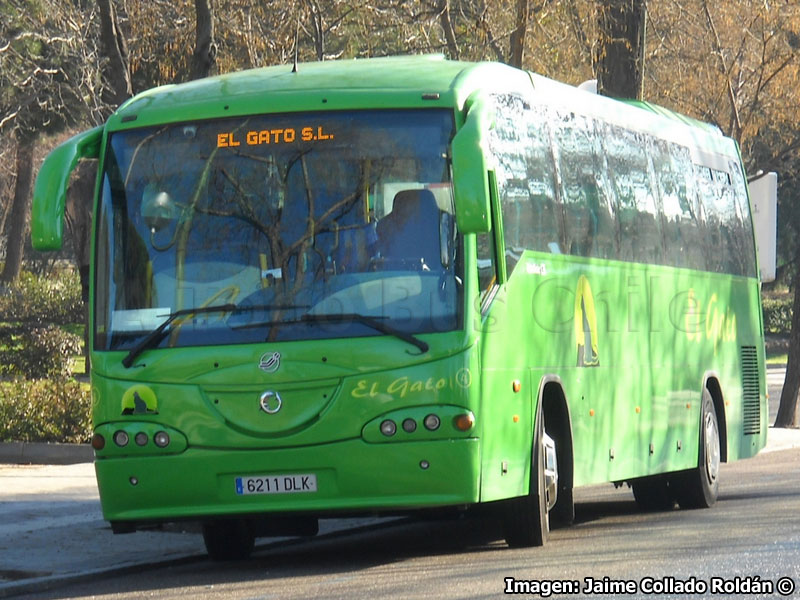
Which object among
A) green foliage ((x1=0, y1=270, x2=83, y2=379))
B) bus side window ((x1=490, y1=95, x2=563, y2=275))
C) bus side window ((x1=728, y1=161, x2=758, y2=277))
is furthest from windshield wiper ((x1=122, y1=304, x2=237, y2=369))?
green foliage ((x1=0, y1=270, x2=83, y2=379))

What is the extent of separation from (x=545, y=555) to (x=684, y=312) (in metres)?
4.64

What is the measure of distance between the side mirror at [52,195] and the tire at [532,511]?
3.45m

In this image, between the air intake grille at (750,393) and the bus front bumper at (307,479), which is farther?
the air intake grille at (750,393)

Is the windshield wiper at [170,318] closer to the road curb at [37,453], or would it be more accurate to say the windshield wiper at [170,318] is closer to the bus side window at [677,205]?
the bus side window at [677,205]

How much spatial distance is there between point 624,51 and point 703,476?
842cm

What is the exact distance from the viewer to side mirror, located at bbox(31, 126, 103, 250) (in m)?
9.96

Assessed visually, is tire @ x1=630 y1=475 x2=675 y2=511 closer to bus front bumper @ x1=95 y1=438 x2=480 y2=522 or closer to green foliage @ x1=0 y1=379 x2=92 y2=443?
bus front bumper @ x1=95 y1=438 x2=480 y2=522

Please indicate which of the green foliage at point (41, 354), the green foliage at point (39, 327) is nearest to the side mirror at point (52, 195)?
the green foliage at point (39, 327)

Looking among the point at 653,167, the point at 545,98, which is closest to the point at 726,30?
the point at 653,167

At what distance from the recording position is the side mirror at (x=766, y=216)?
23109 millimetres

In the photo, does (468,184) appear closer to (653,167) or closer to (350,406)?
(350,406)

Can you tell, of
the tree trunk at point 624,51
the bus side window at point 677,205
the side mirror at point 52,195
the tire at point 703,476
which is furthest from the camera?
the tree trunk at point 624,51

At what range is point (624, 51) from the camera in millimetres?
21641

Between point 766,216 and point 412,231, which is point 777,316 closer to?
point 766,216
